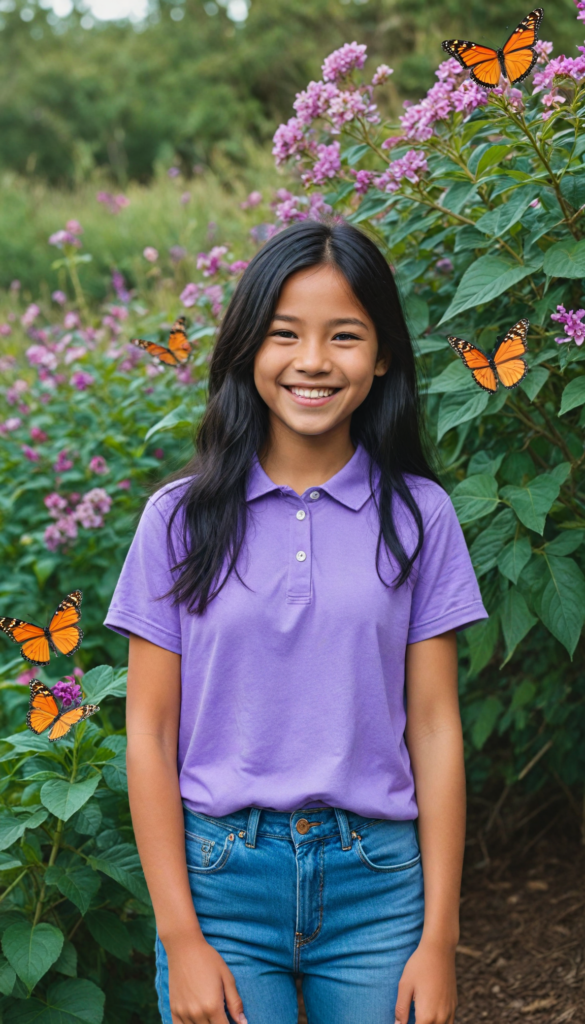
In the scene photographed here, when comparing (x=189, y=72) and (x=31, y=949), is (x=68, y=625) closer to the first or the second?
A: (x=31, y=949)

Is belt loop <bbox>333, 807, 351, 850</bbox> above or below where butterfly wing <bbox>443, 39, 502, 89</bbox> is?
below

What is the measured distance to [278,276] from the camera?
158 cm

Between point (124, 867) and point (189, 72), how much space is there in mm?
16288

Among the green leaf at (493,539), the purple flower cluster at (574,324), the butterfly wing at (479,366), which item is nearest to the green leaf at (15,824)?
the green leaf at (493,539)

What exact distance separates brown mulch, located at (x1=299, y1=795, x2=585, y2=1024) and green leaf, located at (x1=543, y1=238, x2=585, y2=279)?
5.47ft

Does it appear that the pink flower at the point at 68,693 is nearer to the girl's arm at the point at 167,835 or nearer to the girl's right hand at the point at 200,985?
the girl's arm at the point at 167,835

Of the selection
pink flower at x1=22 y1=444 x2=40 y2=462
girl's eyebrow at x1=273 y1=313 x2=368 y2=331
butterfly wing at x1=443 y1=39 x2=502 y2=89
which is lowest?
pink flower at x1=22 y1=444 x2=40 y2=462

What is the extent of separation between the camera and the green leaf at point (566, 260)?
175 centimetres

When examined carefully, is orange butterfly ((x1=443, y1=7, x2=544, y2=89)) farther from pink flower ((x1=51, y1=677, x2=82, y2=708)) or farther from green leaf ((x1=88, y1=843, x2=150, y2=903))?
green leaf ((x1=88, y1=843, x2=150, y2=903))

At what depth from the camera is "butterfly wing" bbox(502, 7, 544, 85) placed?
5.63 ft

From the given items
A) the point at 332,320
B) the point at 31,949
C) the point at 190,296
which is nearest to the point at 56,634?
the point at 31,949

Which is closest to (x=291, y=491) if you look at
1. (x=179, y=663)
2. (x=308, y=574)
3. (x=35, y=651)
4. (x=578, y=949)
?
(x=308, y=574)

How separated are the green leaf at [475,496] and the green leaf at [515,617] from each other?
0.18 metres

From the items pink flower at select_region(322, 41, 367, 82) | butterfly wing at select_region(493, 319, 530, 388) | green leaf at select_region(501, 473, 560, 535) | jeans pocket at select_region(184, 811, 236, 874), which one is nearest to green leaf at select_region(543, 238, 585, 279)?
butterfly wing at select_region(493, 319, 530, 388)
